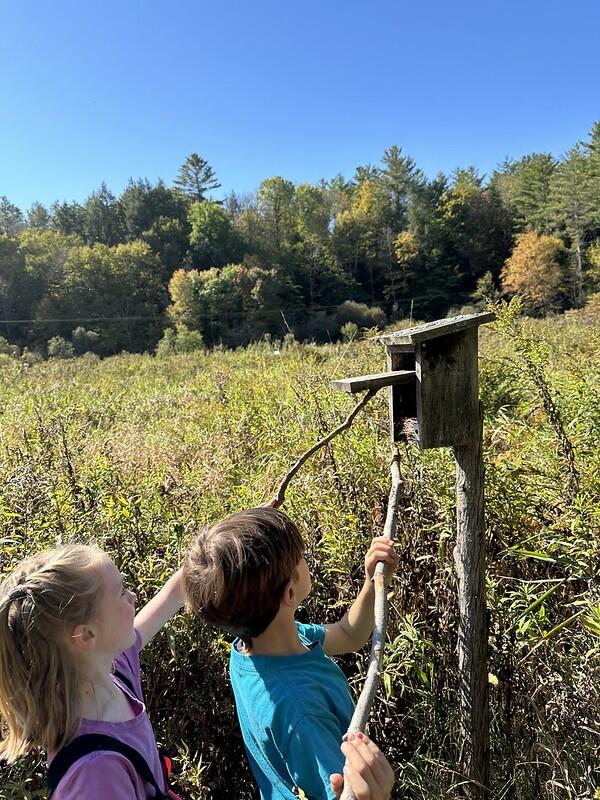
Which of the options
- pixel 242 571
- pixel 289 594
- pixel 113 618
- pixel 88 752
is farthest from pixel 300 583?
pixel 88 752

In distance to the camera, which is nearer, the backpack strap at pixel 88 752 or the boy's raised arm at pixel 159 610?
the backpack strap at pixel 88 752

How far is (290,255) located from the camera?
4475 cm

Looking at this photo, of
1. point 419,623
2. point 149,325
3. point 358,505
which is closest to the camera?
point 419,623

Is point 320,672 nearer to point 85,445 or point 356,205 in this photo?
point 85,445

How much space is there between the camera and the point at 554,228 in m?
37.2

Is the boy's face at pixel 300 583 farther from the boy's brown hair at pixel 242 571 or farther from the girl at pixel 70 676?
the girl at pixel 70 676

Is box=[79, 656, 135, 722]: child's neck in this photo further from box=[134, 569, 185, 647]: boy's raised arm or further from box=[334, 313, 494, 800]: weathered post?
box=[334, 313, 494, 800]: weathered post

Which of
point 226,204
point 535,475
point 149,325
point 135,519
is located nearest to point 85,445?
point 135,519

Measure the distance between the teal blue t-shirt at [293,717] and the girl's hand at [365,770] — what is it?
0.75ft

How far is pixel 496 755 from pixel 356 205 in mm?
49930

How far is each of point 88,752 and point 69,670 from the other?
15 cm

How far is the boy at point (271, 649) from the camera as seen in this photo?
3.41 feet

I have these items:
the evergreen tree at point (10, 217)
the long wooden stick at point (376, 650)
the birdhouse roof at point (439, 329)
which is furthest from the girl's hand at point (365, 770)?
the evergreen tree at point (10, 217)

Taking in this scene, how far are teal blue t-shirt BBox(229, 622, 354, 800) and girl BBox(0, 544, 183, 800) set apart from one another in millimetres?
228
